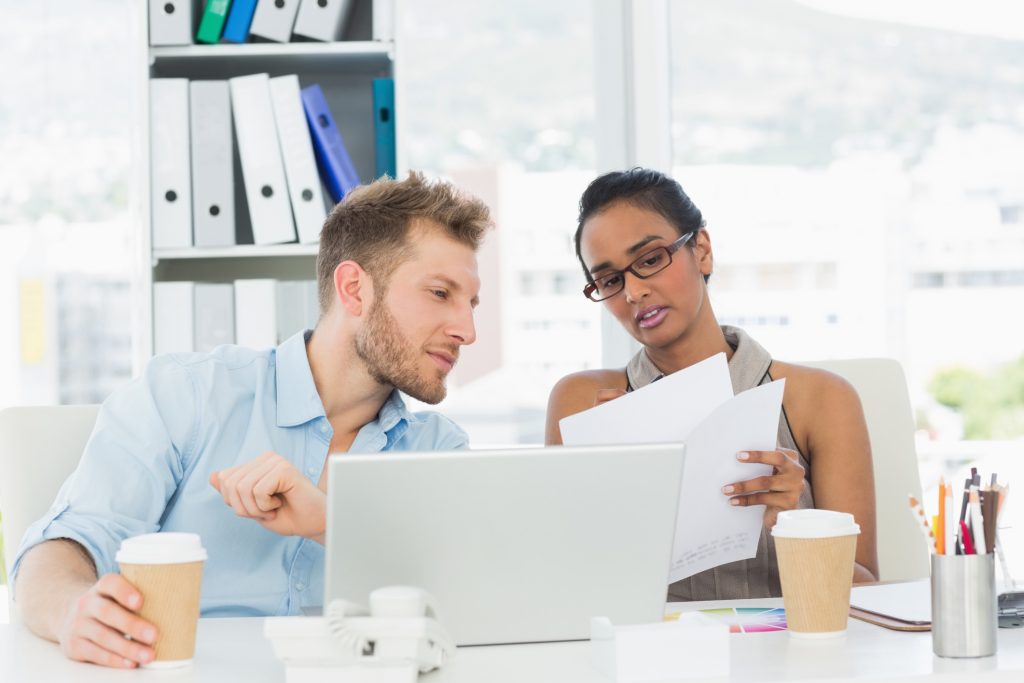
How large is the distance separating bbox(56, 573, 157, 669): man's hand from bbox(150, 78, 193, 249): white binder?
59.3 inches

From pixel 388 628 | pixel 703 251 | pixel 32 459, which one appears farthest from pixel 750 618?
pixel 32 459

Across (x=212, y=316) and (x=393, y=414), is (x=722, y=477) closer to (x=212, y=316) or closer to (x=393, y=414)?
(x=393, y=414)

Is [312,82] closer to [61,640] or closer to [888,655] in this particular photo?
[61,640]

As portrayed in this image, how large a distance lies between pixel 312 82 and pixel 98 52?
887 millimetres

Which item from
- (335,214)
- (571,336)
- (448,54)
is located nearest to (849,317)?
(571,336)

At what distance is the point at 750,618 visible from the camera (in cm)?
121

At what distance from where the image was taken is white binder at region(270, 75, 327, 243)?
2.43 metres

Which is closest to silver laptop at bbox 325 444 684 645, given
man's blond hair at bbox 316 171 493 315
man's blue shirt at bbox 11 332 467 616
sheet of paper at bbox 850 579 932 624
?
sheet of paper at bbox 850 579 932 624

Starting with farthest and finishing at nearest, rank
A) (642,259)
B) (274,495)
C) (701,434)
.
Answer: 1. (642,259)
2. (701,434)
3. (274,495)

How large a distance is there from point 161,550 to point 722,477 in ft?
2.18

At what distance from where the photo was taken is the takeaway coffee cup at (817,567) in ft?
3.55

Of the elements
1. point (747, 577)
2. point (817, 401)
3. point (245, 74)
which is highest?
Answer: point (245, 74)

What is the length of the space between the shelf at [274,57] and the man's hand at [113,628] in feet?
5.45

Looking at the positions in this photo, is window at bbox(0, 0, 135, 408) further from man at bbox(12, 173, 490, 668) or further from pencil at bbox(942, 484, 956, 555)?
pencil at bbox(942, 484, 956, 555)
